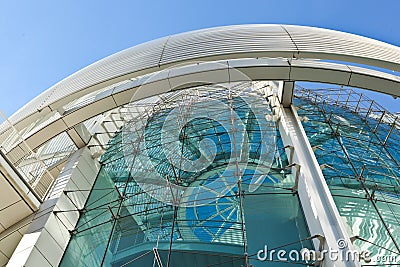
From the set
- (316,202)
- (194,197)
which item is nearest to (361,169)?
(316,202)

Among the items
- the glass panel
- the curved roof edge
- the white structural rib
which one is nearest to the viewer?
the white structural rib

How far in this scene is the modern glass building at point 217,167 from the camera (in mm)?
2646

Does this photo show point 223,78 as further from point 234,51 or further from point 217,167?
point 217,167

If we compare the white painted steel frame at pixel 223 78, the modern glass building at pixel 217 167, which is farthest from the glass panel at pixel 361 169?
the white painted steel frame at pixel 223 78

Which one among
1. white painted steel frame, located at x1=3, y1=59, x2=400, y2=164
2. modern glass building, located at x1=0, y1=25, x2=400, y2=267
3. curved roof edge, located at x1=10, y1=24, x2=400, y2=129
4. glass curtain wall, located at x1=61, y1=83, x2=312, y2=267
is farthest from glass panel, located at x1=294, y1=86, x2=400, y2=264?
curved roof edge, located at x1=10, y1=24, x2=400, y2=129

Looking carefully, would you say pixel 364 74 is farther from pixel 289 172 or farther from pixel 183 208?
pixel 183 208

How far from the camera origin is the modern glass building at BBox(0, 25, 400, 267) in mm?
2646

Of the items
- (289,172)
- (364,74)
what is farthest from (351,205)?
(364,74)

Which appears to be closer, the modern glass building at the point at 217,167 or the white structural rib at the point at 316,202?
the white structural rib at the point at 316,202

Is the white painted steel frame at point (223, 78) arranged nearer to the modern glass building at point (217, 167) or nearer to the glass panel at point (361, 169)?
the modern glass building at point (217, 167)

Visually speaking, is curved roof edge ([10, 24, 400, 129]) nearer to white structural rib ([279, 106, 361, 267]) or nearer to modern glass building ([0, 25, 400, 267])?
modern glass building ([0, 25, 400, 267])

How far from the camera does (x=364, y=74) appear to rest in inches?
137

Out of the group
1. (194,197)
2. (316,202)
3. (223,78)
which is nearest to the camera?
(316,202)

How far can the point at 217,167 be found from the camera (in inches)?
133
